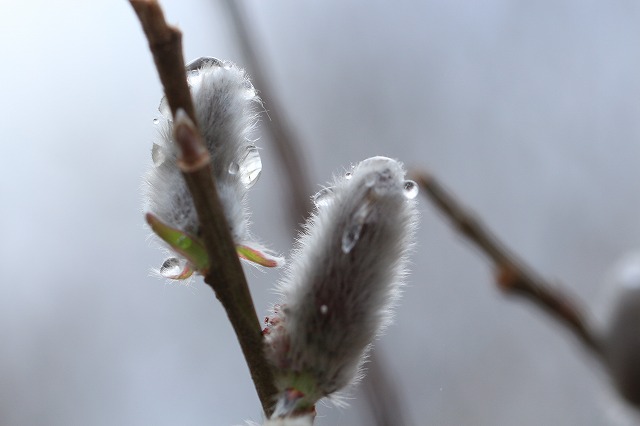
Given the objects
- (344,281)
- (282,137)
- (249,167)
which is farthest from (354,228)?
(282,137)

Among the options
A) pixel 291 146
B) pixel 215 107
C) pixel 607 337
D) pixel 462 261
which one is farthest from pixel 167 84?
pixel 462 261

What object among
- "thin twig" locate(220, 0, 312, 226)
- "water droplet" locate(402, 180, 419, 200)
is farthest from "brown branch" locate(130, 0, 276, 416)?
"thin twig" locate(220, 0, 312, 226)

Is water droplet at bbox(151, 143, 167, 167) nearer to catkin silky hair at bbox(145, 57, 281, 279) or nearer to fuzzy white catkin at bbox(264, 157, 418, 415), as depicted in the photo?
catkin silky hair at bbox(145, 57, 281, 279)

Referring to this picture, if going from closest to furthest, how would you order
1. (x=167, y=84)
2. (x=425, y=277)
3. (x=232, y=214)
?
(x=167, y=84) → (x=232, y=214) → (x=425, y=277)

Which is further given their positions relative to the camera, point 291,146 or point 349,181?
point 291,146

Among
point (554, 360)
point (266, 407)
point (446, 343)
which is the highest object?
point (266, 407)

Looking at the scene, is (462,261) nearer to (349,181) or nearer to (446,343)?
(446,343)

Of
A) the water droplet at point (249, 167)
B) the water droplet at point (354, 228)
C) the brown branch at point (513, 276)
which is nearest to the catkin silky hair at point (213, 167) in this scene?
the water droplet at point (249, 167)
